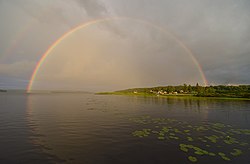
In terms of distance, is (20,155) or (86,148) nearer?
(20,155)

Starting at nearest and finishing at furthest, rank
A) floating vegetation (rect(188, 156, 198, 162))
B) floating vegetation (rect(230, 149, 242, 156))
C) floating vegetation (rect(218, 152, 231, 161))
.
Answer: floating vegetation (rect(188, 156, 198, 162))
floating vegetation (rect(218, 152, 231, 161))
floating vegetation (rect(230, 149, 242, 156))

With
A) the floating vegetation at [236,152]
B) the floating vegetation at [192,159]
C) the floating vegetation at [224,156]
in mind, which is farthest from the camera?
the floating vegetation at [236,152]

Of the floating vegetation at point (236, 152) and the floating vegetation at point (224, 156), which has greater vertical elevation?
the floating vegetation at point (236, 152)

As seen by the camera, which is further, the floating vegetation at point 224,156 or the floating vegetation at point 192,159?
the floating vegetation at point 224,156

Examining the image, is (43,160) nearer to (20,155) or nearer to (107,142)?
(20,155)

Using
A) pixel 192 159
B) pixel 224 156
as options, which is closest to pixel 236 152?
pixel 224 156

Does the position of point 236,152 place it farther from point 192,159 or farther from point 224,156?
point 192,159

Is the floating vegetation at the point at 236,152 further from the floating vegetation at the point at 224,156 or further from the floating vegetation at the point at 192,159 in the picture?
the floating vegetation at the point at 192,159

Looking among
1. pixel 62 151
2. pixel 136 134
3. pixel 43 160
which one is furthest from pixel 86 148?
pixel 136 134

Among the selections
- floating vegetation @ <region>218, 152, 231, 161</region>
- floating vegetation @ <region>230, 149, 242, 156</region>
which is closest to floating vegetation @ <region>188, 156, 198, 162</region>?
floating vegetation @ <region>218, 152, 231, 161</region>

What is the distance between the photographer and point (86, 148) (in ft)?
51.5

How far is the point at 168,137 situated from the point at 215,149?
18.6 feet

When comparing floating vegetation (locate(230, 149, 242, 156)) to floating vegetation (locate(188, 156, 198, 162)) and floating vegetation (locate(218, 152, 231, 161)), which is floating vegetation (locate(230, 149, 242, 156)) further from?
floating vegetation (locate(188, 156, 198, 162))

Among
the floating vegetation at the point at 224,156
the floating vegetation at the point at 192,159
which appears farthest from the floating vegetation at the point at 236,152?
the floating vegetation at the point at 192,159
